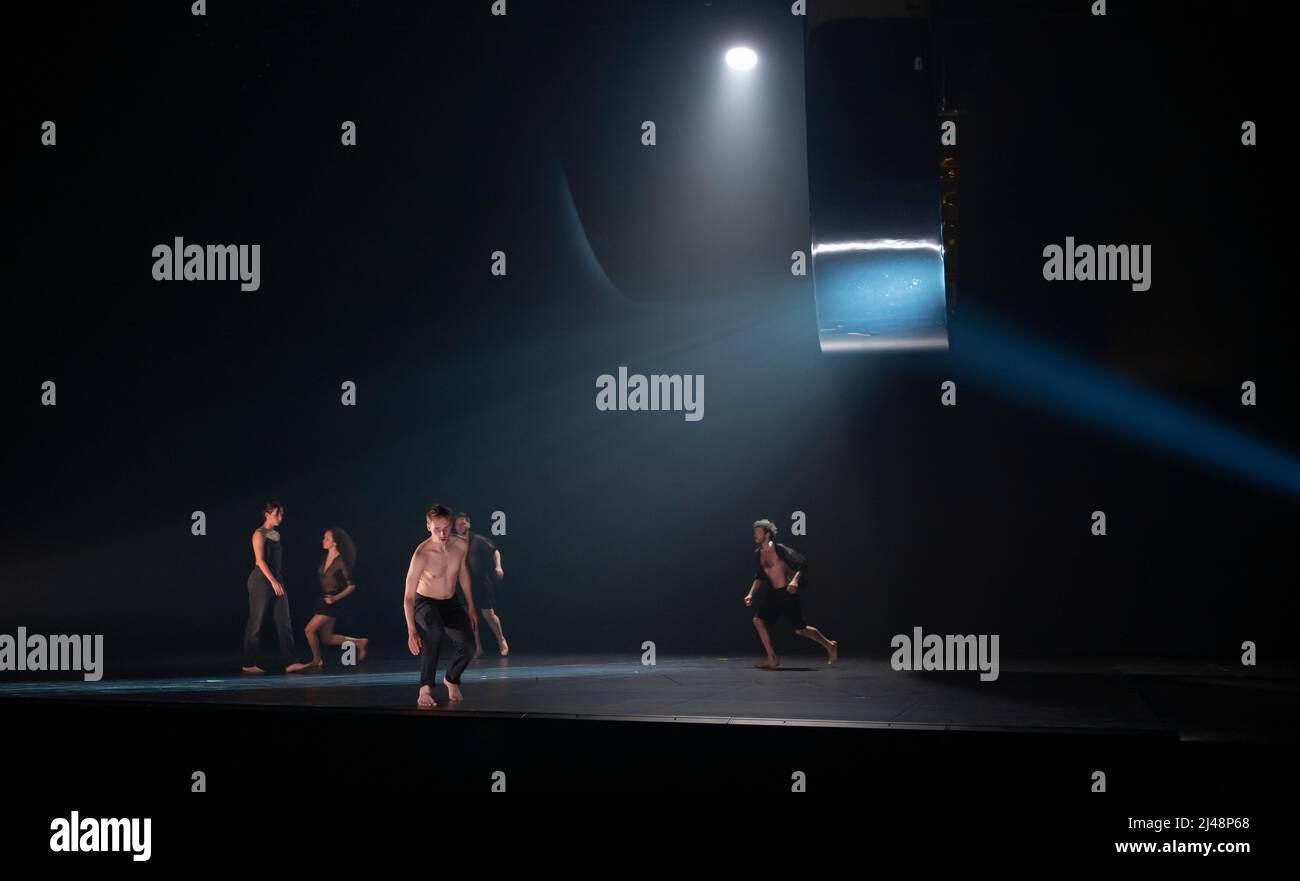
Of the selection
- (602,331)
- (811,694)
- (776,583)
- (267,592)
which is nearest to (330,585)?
(267,592)

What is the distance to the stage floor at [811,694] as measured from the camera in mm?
7562

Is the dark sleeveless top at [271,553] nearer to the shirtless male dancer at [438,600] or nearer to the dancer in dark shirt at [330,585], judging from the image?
the dancer in dark shirt at [330,585]

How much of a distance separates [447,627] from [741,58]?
27.5 feet

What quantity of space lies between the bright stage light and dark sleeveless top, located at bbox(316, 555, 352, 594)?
24.2 ft

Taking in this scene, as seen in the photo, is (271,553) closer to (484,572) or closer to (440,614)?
(484,572)

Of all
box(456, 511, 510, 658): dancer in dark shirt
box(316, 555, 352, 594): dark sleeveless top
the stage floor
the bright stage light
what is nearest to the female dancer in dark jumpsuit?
box(316, 555, 352, 594): dark sleeveless top

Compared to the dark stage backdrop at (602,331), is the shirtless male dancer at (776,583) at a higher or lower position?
lower

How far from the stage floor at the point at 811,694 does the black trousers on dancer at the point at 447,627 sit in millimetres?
316

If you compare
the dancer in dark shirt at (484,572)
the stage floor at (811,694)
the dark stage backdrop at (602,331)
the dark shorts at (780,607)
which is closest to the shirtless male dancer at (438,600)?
the stage floor at (811,694)

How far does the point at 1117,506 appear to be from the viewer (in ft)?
45.1

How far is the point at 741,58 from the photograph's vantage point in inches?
567

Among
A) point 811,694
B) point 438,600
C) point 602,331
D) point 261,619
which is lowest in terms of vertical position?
point 811,694
